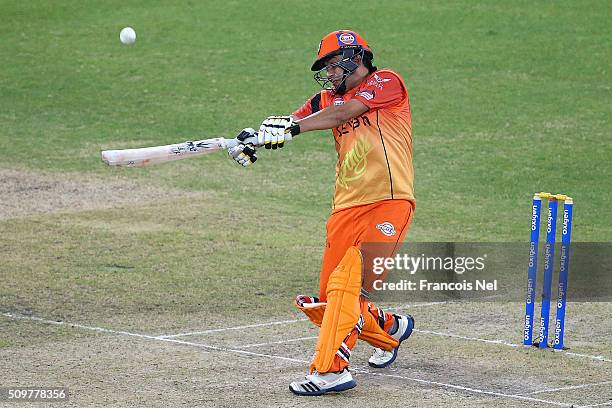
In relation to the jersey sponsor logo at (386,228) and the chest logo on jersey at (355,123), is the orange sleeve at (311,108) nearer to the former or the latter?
the chest logo on jersey at (355,123)

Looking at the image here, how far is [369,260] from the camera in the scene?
7496 mm

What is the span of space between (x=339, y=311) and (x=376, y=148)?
1051 millimetres

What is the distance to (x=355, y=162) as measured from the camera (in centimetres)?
756

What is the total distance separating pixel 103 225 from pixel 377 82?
18.3 feet

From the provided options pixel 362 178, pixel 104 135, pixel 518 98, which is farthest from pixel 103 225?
pixel 518 98

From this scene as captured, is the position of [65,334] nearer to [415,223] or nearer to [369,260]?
[369,260]

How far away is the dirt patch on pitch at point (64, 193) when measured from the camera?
13250 mm

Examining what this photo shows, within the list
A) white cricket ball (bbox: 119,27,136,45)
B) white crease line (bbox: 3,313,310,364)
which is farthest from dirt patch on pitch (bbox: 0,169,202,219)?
white cricket ball (bbox: 119,27,136,45)

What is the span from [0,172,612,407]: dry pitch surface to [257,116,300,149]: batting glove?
1499 millimetres

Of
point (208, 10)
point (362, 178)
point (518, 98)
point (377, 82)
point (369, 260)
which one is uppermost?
point (208, 10)

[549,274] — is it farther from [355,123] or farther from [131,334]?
[131,334]

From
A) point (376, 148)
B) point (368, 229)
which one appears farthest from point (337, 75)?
point (368, 229)

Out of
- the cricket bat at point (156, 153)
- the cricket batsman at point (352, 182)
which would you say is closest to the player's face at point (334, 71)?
the cricket batsman at point (352, 182)

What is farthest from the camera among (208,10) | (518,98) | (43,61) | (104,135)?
(208,10)
